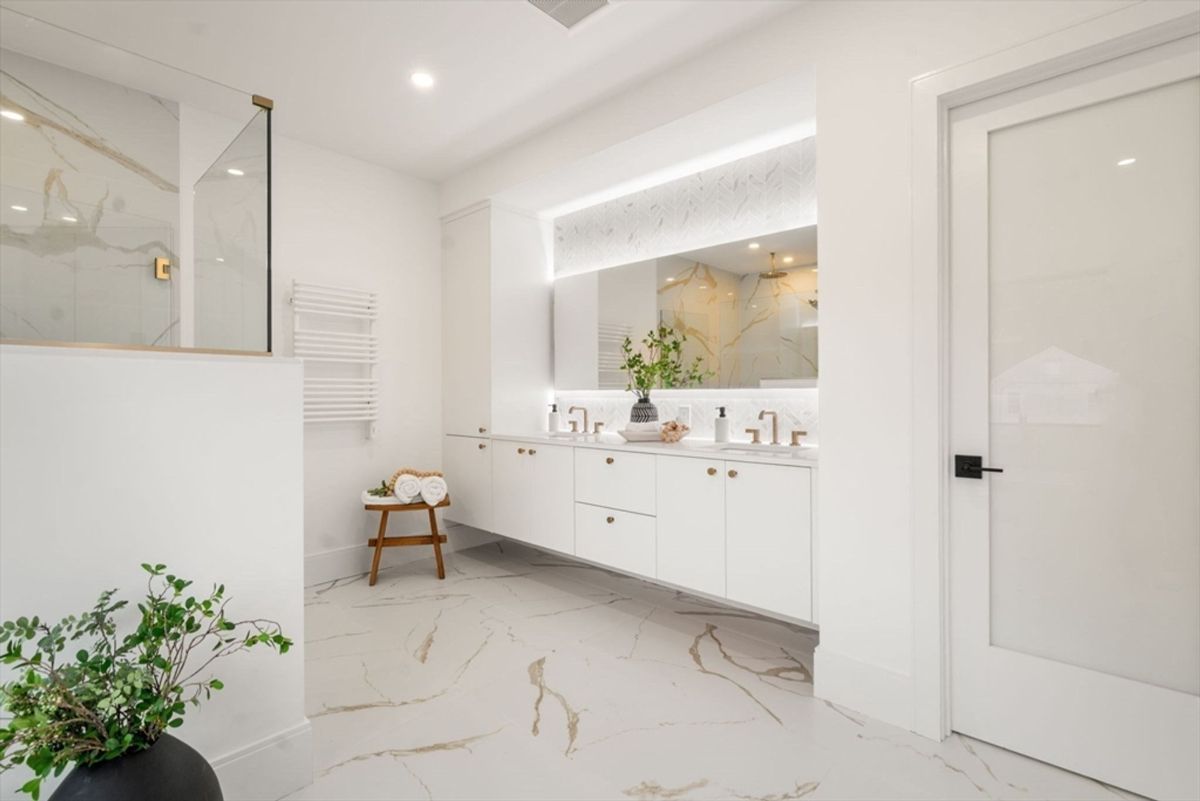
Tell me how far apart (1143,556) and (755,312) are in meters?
1.87

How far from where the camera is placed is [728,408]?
3.29 meters

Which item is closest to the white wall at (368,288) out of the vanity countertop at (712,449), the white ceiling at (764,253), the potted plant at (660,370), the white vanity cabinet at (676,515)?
the white vanity cabinet at (676,515)

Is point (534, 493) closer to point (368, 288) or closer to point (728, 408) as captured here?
point (728, 408)

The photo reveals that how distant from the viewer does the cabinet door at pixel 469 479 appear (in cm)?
389

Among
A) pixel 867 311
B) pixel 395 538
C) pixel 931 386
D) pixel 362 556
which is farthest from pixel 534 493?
pixel 931 386

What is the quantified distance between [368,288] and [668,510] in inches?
100

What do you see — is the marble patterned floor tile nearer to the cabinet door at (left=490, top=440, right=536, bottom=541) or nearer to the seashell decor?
the cabinet door at (left=490, top=440, right=536, bottom=541)

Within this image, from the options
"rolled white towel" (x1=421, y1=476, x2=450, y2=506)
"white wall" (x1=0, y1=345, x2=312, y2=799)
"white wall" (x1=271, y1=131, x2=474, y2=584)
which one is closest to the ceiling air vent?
"white wall" (x1=0, y1=345, x2=312, y2=799)

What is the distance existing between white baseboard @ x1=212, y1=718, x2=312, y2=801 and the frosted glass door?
2.11m

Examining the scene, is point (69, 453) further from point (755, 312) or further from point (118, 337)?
point (755, 312)

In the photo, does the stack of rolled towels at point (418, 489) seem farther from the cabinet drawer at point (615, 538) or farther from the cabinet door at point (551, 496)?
the cabinet drawer at point (615, 538)

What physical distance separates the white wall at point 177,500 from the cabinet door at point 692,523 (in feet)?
5.42

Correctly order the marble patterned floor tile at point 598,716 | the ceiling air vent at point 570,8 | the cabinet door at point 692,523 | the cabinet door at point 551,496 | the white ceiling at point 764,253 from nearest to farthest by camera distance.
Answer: the marble patterned floor tile at point 598,716
the ceiling air vent at point 570,8
the cabinet door at point 692,523
the white ceiling at point 764,253
the cabinet door at point 551,496


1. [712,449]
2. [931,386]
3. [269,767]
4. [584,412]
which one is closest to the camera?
[269,767]
